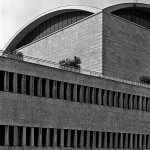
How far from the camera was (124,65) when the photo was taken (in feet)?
194

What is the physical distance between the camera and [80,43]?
194ft

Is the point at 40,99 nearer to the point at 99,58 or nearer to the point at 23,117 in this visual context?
the point at 23,117

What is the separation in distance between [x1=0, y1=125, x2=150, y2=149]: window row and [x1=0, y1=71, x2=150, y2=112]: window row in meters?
3.37

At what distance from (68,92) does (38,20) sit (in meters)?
31.7

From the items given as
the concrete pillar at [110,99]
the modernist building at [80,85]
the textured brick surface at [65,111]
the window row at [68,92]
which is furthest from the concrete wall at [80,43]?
the textured brick surface at [65,111]

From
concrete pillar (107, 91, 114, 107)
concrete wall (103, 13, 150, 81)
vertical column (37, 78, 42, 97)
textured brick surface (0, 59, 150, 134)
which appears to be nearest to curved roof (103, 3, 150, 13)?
concrete wall (103, 13, 150, 81)

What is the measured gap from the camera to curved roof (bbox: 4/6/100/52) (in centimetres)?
6350

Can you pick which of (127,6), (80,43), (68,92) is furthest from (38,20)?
(68,92)

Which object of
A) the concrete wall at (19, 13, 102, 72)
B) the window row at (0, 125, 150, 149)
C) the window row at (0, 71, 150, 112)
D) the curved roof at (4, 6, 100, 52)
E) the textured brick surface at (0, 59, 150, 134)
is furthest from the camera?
the curved roof at (4, 6, 100, 52)

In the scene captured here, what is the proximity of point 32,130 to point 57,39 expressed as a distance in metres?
28.5

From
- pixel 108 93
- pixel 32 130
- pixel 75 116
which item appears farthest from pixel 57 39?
pixel 32 130

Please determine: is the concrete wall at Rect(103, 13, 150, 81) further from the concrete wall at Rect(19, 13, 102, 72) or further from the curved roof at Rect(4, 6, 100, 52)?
the curved roof at Rect(4, 6, 100, 52)

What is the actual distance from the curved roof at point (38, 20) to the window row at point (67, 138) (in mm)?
19967

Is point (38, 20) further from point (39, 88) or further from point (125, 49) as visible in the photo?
point (39, 88)
